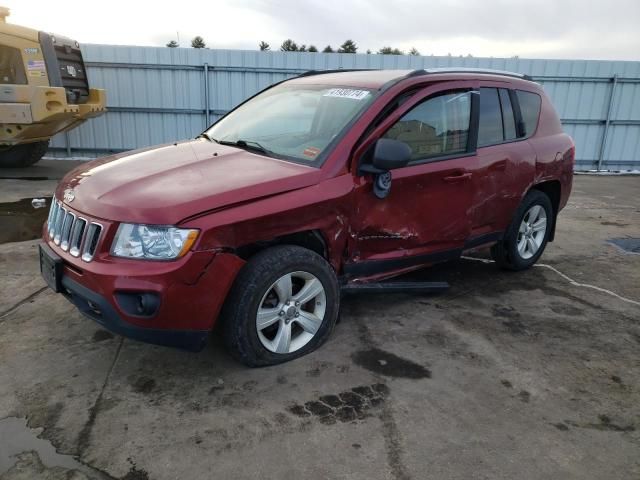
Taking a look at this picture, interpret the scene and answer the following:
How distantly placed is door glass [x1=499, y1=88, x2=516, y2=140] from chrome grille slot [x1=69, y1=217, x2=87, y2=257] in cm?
341

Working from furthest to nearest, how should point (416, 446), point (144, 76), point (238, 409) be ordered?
point (144, 76), point (238, 409), point (416, 446)

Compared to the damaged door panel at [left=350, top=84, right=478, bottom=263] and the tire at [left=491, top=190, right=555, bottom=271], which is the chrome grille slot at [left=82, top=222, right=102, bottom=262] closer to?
the damaged door panel at [left=350, top=84, right=478, bottom=263]

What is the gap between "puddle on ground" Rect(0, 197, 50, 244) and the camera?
576 cm

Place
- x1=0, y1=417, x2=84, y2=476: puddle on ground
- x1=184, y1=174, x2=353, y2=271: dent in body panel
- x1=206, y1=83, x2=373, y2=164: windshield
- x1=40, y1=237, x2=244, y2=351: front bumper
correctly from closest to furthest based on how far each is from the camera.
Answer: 1. x1=0, y1=417, x2=84, y2=476: puddle on ground
2. x1=40, y1=237, x2=244, y2=351: front bumper
3. x1=184, y1=174, x2=353, y2=271: dent in body panel
4. x1=206, y1=83, x2=373, y2=164: windshield

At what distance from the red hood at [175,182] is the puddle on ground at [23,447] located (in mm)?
1125

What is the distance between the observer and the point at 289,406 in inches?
109

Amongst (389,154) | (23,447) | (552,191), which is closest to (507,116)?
(552,191)

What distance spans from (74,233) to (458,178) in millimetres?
2678

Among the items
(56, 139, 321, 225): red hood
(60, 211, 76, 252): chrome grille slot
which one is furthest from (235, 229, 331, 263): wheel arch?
(60, 211, 76, 252): chrome grille slot

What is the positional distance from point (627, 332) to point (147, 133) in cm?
1101

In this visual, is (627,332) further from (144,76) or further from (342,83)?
(144,76)

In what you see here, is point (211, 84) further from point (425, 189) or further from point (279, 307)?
point (279, 307)

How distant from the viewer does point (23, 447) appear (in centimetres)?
239

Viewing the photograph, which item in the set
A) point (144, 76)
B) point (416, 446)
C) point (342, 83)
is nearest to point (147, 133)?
point (144, 76)
